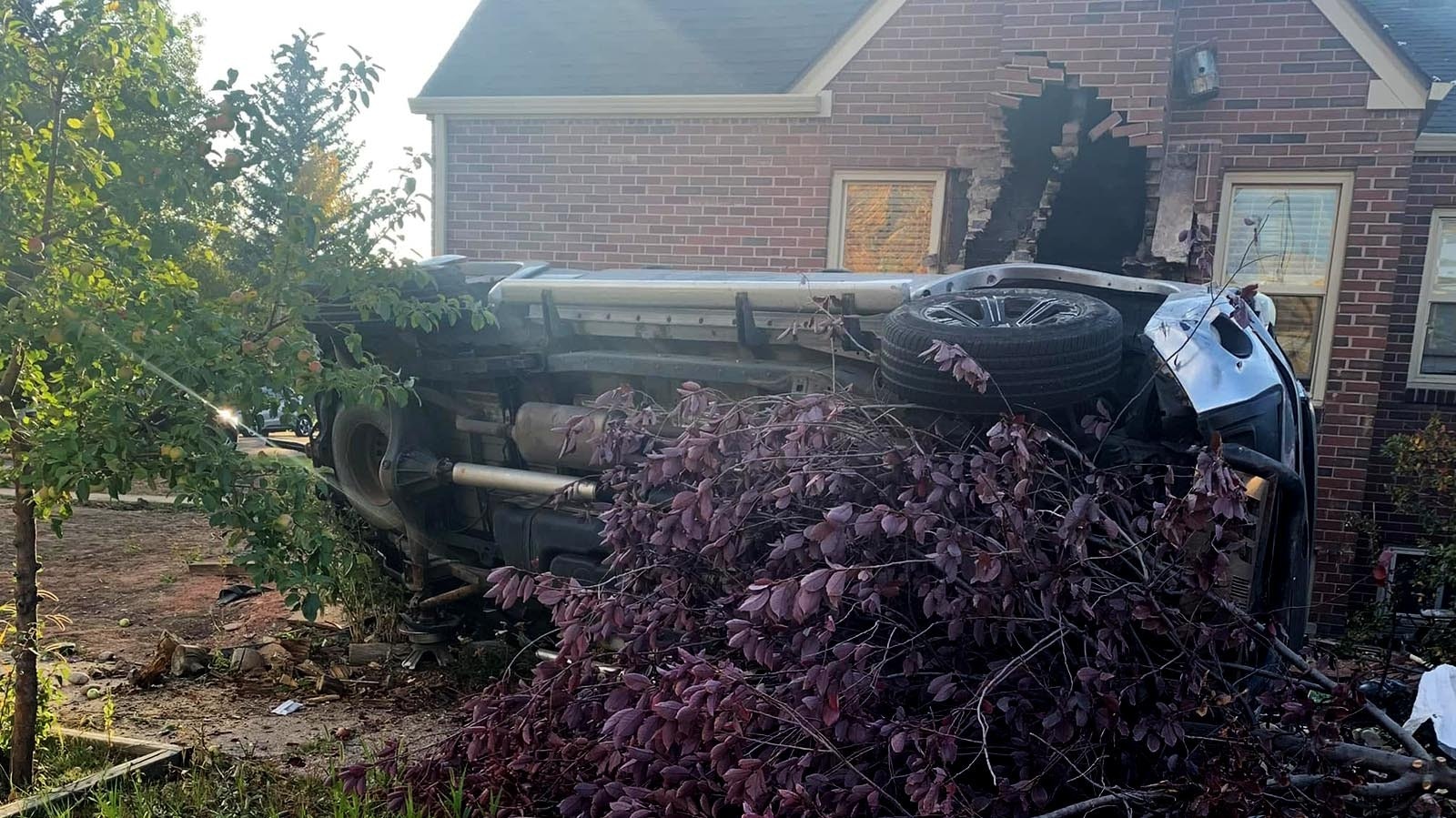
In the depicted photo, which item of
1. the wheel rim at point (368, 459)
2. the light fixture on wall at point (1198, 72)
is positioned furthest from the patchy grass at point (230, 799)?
the light fixture on wall at point (1198, 72)

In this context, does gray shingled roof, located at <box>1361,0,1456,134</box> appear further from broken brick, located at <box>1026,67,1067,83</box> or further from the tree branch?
the tree branch

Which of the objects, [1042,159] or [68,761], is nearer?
[68,761]

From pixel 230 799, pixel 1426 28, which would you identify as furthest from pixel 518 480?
pixel 1426 28

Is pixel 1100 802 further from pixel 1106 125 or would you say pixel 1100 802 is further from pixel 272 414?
pixel 1106 125

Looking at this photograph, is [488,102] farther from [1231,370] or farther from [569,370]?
[1231,370]

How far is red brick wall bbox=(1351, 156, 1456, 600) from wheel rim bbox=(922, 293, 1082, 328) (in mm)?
5743

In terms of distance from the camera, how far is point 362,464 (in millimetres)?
5891

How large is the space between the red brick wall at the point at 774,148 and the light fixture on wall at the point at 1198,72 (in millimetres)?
499

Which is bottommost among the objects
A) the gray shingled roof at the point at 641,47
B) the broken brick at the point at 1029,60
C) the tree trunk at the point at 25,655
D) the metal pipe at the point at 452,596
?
the metal pipe at the point at 452,596

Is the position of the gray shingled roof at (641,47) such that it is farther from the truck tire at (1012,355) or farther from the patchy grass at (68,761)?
the patchy grass at (68,761)

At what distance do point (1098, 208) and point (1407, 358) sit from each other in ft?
9.39

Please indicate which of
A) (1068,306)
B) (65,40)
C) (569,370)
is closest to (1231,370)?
(1068,306)

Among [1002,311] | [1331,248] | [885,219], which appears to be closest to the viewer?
[1002,311]

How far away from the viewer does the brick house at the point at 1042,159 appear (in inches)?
293
